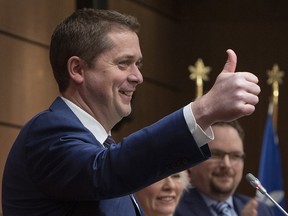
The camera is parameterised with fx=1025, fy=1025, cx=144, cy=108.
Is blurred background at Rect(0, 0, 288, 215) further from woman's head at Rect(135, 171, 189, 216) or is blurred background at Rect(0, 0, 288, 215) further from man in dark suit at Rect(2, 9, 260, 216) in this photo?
man in dark suit at Rect(2, 9, 260, 216)

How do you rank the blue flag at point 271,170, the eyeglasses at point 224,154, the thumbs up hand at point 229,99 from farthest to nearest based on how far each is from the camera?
the blue flag at point 271,170, the eyeglasses at point 224,154, the thumbs up hand at point 229,99

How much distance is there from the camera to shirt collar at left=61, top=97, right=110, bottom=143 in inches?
114

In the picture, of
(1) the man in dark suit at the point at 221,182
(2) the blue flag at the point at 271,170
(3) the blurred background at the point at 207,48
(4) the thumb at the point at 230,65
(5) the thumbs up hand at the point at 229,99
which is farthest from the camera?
(3) the blurred background at the point at 207,48

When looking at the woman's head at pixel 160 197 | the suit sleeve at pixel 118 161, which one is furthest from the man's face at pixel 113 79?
the woman's head at pixel 160 197

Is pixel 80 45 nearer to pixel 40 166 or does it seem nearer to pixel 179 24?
pixel 40 166

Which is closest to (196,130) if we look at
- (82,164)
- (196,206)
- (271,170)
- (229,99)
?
(229,99)

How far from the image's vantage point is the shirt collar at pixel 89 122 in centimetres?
288

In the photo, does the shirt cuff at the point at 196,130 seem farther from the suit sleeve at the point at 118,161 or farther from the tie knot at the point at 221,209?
the tie knot at the point at 221,209

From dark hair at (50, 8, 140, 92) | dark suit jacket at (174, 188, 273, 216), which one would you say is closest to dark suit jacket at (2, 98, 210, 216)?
dark hair at (50, 8, 140, 92)

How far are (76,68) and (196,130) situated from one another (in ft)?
1.80

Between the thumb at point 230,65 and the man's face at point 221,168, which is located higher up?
the thumb at point 230,65

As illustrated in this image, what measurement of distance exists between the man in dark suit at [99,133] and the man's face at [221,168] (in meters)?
2.46

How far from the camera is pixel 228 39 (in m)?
9.49

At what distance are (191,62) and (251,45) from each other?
57 cm
